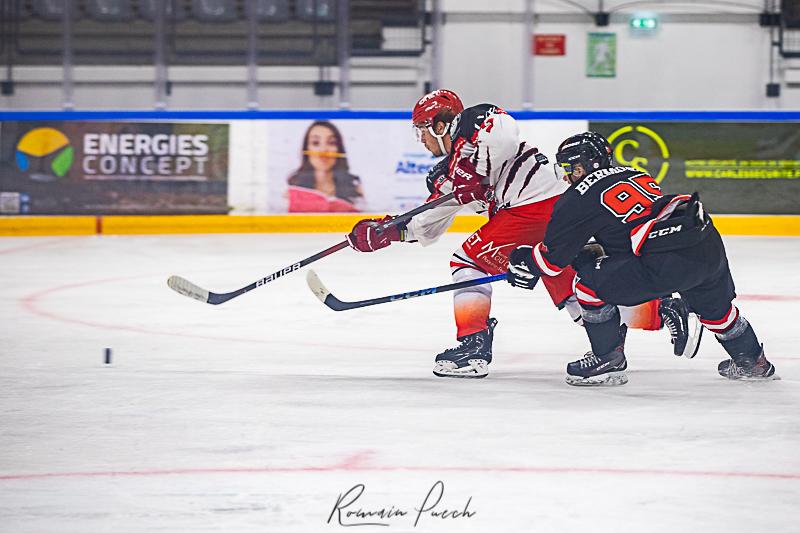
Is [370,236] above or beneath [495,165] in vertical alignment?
beneath

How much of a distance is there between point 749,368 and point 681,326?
26 centimetres

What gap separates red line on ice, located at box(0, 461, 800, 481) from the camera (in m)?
3.30

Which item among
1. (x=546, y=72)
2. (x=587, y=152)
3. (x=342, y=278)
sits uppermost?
(x=546, y=72)

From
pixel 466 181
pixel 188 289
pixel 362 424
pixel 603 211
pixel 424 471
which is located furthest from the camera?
pixel 188 289

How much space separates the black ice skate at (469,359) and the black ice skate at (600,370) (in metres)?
0.31

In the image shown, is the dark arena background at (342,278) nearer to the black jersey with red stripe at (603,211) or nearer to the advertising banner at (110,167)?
the advertising banner at (110,167)

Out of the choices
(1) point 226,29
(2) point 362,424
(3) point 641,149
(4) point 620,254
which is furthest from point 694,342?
(1) point 226,29

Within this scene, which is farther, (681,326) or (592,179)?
(681,326)

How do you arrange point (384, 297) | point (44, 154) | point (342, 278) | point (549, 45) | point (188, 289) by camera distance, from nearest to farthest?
point (384, 297) → point (188, 289) → point (342, 278) → point (44, 154) → point (549, 45)

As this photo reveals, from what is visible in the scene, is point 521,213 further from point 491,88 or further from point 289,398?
point 491,88

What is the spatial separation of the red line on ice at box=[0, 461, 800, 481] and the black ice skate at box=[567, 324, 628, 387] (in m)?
1.21

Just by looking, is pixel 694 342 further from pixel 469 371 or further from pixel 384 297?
pixel 384 297

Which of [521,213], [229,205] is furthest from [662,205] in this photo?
[229,205]

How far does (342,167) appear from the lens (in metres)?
10.3
